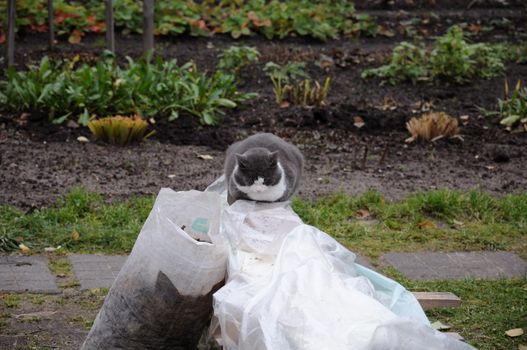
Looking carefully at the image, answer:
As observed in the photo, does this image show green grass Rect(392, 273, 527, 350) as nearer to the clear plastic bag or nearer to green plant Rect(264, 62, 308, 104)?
the clear plastic bag

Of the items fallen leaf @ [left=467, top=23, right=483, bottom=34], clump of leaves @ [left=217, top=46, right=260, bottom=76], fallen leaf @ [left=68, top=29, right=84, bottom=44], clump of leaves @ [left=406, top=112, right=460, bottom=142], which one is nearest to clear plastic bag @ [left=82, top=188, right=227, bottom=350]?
clump of leaves @ [left=406, top=112, right=460, bottom=142]

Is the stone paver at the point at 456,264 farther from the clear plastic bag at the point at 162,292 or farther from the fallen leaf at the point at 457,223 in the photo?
the clear plastic bag at the point at 162,292

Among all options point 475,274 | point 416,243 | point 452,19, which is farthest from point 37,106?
point 452,19

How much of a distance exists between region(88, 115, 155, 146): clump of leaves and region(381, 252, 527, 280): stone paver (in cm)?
269

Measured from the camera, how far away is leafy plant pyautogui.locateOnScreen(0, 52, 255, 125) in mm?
8305

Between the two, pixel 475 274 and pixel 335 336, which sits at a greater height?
pixel 335 336

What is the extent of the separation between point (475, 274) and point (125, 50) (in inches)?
277

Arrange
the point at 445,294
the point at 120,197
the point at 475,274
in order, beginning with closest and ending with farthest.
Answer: the point at 445,294
the point at 475,274
the point at 120,197

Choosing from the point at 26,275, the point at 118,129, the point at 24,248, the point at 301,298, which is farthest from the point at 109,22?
the point at 301,298

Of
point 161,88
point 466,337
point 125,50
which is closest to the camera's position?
point 466,337

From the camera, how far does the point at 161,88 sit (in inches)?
338

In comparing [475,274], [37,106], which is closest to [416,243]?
[475,274]

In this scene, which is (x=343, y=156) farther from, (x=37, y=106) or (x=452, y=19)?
(x=452, y=19)

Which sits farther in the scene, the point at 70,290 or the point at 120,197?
the point at 120,197
